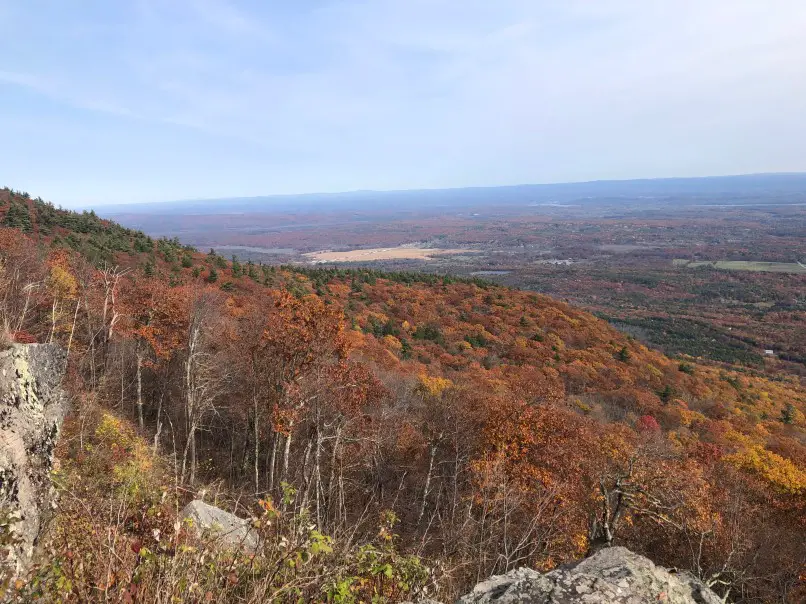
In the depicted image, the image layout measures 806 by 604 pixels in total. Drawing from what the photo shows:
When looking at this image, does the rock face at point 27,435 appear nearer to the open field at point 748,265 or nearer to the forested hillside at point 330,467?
the forested hillside at point 330,467

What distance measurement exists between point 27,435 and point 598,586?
5.50 m

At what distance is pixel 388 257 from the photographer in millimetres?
151500

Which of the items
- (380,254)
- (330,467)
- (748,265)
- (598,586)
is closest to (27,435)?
(598,586)

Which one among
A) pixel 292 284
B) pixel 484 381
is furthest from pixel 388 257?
pixel 484 381

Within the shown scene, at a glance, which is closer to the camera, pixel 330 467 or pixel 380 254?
pixel 330 467

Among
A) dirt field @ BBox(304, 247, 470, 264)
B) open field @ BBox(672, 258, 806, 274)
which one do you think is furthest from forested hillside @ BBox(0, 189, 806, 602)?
dirt field @ BBox(304, 247, 470, 264)

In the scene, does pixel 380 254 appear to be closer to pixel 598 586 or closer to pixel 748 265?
pixel 748 265

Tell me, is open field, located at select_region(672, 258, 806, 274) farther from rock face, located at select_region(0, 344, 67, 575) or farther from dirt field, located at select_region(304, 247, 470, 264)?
rock face, located at select_region(0, 344, 67, 575)

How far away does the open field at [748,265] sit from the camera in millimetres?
116050

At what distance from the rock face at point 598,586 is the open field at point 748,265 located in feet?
475

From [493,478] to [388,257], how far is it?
468ft

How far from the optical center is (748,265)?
12538 cm

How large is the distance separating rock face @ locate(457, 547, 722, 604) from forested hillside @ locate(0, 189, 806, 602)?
0.79 meters

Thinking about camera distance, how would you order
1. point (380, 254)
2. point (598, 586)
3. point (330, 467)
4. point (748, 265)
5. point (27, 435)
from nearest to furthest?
point (598, 586)
point (27, 435)
point (330, 467)
point (748, 265)
point (380, 254)
